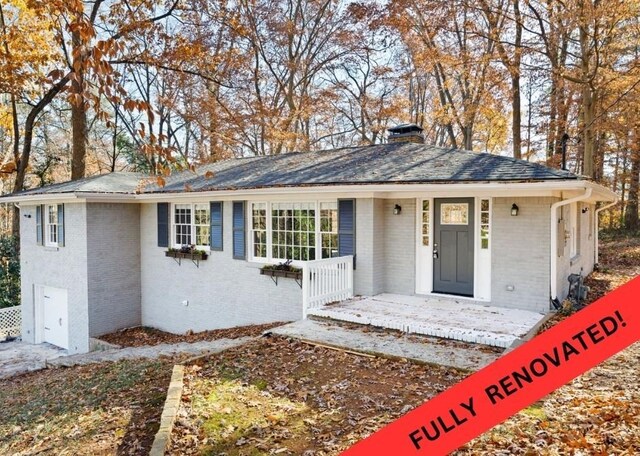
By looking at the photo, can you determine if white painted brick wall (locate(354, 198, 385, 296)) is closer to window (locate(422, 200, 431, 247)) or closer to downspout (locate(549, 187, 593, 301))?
window (locate(422, 200, 431, 247))

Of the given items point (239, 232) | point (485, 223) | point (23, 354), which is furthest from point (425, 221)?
point (23, 354)

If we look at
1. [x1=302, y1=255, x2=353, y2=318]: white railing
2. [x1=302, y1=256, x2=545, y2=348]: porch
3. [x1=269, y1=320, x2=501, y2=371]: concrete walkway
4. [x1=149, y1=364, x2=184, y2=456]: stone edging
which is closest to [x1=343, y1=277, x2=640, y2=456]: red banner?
[x1=149, y1=364, x2=184, y2=456]: stone edging

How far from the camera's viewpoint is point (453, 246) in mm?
8891

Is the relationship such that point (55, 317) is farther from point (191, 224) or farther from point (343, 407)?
point (343, 407)

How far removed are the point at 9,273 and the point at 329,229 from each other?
45.1 feet

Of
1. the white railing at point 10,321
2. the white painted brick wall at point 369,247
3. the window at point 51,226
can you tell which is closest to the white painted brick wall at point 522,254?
the white painted brick wall at point 369,247

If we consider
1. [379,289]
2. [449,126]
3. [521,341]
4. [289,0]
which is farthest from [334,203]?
[289,0]

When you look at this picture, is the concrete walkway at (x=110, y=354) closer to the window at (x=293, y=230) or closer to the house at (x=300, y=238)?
the house at (x=300, y=238)

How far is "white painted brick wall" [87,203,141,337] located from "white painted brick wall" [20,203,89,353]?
7.8 inches

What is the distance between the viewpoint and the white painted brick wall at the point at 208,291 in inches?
408

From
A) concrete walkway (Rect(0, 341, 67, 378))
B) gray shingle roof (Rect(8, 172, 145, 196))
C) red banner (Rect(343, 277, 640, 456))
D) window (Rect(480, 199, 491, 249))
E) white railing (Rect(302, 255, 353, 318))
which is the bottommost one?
concrete walkway (Rect(0, 341, 67, 378))

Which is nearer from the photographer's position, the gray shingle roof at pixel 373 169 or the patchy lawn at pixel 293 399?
the patchy lawn at pixel 293 399

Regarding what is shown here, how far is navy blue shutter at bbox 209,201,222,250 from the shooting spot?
37.5 feet

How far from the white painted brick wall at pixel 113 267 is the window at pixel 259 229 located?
4431 mm
